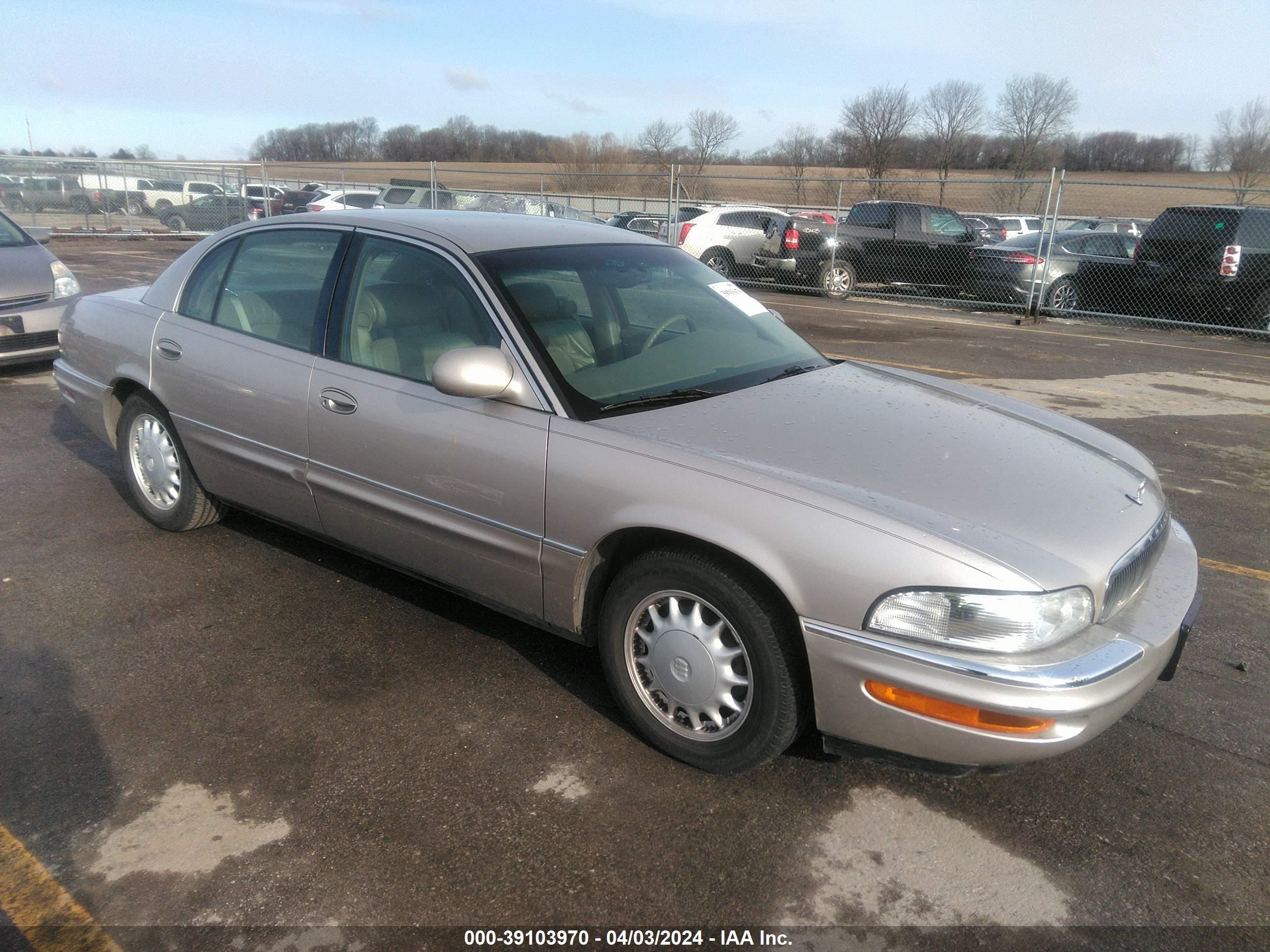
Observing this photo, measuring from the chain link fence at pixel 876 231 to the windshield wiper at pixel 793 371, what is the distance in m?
3.35

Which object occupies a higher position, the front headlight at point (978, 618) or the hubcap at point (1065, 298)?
the front headlight at point (978, 618)

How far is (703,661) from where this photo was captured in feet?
9.12

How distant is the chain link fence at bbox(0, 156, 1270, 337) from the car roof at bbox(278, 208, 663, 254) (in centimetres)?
279

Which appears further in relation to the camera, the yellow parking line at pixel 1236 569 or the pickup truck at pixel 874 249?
the pickup truck at pixel 874 249

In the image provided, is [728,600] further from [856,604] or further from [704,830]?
[704,830]

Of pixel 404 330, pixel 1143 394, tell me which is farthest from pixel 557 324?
pixel 1143 394

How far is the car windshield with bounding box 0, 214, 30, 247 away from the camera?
856 cm

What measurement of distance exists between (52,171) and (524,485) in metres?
27.0

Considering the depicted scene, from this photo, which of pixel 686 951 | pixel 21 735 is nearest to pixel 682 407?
pixel 686 951

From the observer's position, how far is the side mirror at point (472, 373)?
9.96ft

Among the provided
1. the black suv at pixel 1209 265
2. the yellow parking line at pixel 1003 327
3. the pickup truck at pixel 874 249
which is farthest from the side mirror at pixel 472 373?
the pickup truck at pixel 874 249

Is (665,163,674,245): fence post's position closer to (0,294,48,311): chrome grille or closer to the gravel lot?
(0,294,48,311): chrome grille

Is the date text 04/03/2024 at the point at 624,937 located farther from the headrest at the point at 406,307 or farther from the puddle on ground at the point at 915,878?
the headrest at the point at 406,307

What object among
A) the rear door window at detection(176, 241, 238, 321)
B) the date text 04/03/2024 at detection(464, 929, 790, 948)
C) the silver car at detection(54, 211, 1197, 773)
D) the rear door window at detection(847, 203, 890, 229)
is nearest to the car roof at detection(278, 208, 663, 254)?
the silver car at detection(54, 211, 1197, 773)
